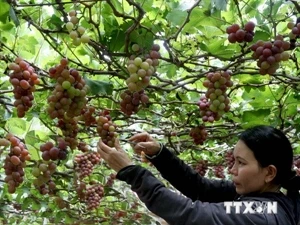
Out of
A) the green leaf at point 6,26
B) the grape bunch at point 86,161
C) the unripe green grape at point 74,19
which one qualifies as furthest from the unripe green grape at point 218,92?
the grape bunch at point 86,161

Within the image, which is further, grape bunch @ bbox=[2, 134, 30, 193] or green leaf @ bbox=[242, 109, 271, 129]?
green leaf @ bbox=[242, 109, 271, 129]

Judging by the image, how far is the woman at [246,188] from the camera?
4.66ft

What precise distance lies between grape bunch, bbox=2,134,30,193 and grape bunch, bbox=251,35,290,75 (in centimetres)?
95

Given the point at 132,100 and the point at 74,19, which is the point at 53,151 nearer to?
the point at 132,100

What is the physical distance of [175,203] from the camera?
1.44 meters

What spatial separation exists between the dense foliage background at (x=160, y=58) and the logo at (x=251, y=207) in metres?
0.55

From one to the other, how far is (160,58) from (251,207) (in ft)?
2.08

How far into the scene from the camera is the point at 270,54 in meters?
1.64

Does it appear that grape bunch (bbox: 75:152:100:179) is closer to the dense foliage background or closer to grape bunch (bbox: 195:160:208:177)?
the dense foliage background

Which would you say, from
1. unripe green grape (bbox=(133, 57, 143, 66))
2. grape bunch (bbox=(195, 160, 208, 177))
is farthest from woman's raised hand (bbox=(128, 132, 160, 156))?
grape bunch (bbox=(195, 160, 208, 177))

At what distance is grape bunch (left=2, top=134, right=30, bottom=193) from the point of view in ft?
6.57

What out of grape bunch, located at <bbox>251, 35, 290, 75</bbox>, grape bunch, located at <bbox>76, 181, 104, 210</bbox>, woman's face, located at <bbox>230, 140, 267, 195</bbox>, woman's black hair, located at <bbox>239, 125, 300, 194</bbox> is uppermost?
grape bunch, located at <bbox>251, 35, 290, 75</bbox>

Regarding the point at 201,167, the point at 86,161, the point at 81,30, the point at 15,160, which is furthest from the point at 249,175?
the point at 201,167

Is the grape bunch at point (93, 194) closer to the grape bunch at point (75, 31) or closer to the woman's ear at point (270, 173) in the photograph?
the grape bunch at point (75, 31)
